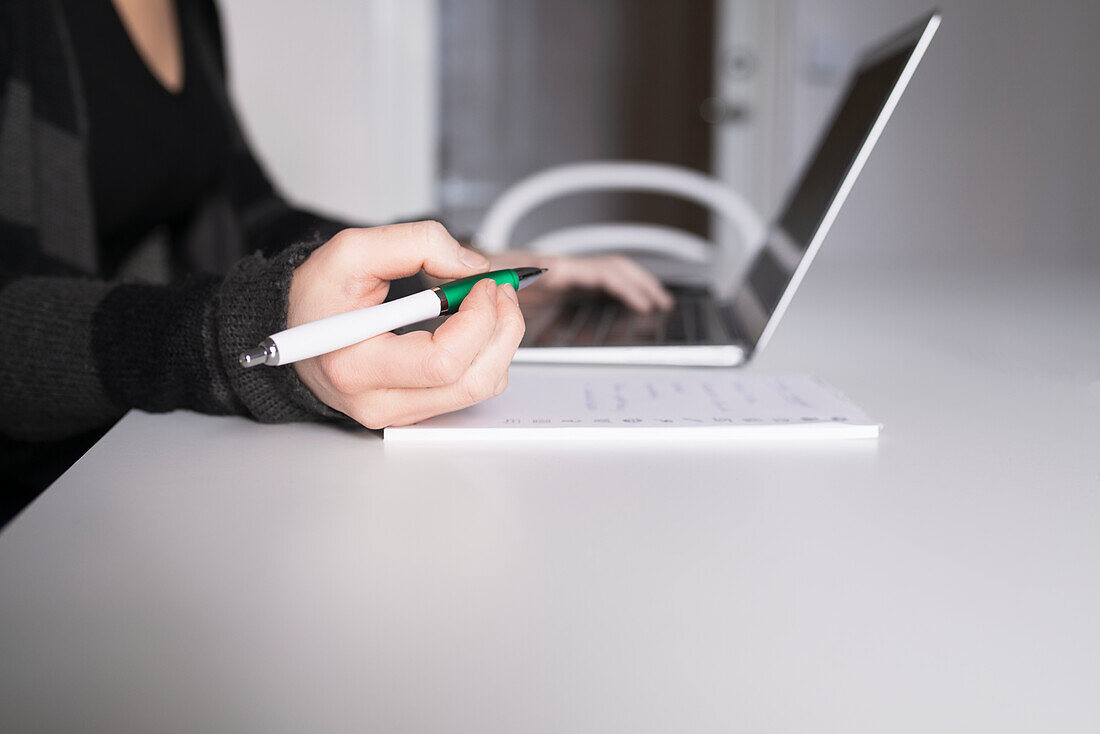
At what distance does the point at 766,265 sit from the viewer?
0.86 meters

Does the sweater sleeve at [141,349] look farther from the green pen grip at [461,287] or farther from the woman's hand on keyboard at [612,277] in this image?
the woman's hand on keyboard at [612,277]

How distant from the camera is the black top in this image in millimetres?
917

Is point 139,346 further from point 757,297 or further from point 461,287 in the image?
point 757,297

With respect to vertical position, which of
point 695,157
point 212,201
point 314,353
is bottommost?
point 314,353

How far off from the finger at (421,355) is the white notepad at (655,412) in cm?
4

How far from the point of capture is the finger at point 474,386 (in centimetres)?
42

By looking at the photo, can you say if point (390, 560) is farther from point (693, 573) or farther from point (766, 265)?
point (766, 265)

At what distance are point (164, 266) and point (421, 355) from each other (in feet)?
2.80

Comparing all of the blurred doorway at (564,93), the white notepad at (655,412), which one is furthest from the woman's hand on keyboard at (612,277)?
the blurred doorway at (564,93)

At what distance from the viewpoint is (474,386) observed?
1.38ft

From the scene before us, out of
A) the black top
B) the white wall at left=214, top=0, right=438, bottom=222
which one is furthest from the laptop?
the white wall at left=214, top=0, right=438, bottom=222

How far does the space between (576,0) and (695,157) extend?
2.76ft

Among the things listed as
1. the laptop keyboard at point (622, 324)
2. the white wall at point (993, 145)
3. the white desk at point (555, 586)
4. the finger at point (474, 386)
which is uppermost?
the white wall at point (993, 145)

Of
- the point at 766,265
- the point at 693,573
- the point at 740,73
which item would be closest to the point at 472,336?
the point at 693,573
